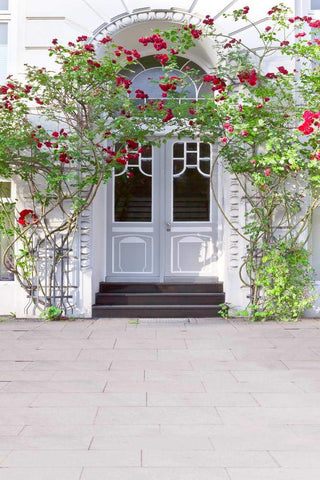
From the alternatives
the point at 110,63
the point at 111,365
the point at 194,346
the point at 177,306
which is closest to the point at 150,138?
the point at 110,63

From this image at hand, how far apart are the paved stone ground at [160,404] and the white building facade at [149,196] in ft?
5.29

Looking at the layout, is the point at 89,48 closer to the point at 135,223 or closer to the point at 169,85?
the point at 169,85

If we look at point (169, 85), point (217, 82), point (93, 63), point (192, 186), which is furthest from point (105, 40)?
point (192, 186)

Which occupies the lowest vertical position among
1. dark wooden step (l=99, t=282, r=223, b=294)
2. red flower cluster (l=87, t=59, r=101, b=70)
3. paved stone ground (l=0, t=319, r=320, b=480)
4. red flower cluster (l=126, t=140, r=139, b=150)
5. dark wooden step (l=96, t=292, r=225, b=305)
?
paved stone ground (l=0, t=319, r=320, b=480)

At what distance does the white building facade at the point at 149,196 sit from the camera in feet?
32.8

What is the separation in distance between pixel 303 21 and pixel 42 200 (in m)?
4.41

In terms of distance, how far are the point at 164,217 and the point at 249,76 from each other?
254 cm

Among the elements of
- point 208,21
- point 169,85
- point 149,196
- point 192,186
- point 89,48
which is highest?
point 208,21

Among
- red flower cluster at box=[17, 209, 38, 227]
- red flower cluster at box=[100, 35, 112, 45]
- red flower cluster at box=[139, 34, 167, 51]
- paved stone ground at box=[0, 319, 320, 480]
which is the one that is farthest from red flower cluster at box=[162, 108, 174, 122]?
paved stone ground at box=[0, 319, 320, 480]

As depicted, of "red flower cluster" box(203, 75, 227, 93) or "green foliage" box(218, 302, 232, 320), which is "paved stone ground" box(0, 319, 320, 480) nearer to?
"green foliage" box(218, 302, 232, 320)

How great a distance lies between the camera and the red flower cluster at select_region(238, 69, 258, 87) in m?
9.44

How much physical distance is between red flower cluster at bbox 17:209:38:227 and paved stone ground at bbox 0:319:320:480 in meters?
1.67

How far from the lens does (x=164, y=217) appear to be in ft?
35.5

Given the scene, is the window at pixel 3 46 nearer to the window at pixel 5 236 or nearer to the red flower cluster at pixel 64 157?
the window at pixel 5 236
